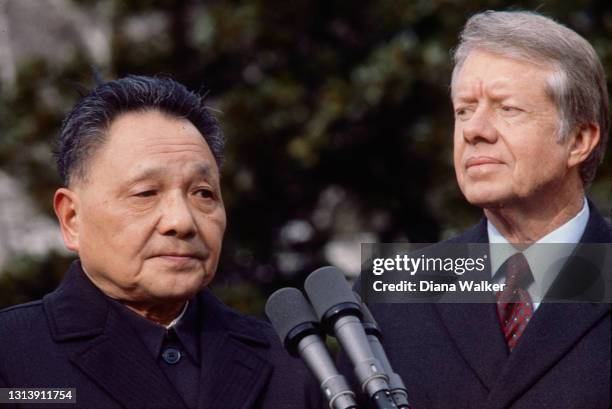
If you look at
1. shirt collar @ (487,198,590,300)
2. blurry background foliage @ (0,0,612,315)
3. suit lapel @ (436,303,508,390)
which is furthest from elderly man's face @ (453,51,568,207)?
blurry background foliage @ (0,0,612,315)

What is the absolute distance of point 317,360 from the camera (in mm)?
3096

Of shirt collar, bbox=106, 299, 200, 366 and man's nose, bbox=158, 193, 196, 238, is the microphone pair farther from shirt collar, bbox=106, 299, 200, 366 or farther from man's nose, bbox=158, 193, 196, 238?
shirt collar, bbox=106, 299, 200, 366

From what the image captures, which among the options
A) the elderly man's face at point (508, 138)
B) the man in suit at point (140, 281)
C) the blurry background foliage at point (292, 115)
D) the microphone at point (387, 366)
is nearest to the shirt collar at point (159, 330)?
the man in suit at point (140, 281)

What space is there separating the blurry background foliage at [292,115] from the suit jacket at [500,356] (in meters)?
3.26

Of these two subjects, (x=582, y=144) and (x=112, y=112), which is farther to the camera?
(x=582, y=144)

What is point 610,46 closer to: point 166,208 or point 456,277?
point 456,277

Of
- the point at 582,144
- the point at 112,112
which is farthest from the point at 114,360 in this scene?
the point at 582,144

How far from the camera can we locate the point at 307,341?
10.3ft

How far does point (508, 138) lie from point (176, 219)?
1.24 meters

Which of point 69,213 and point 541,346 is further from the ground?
point 69,213

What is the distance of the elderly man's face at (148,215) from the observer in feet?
11.9

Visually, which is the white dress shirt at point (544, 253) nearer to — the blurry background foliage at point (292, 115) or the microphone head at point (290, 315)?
the microphone head at point (290, 315)

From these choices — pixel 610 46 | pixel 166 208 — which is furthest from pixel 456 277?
pixel 610 46

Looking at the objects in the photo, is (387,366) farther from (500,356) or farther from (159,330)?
(500,356)
